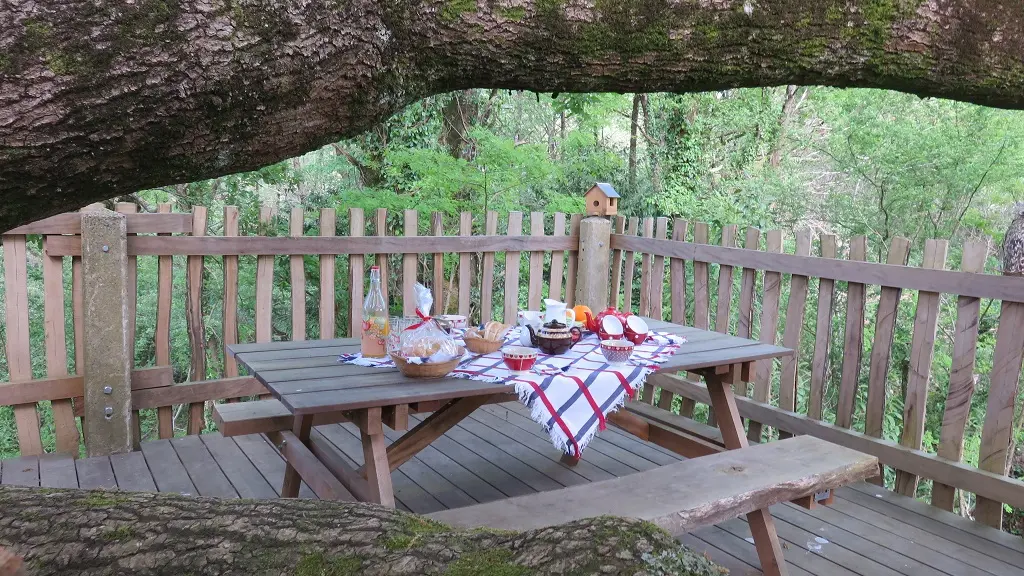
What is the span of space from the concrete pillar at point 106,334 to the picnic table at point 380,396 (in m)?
1.08

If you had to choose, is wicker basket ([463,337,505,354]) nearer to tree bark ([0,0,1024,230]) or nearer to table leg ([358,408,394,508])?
table leg ([358,408,394,508])

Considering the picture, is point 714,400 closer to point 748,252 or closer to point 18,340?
point 748,252

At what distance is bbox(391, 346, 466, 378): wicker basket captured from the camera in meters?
2.56

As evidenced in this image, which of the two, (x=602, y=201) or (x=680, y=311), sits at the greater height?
(x=602, y=201)

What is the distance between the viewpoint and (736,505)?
7.63 ft

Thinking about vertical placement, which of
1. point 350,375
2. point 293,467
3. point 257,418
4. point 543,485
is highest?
point 350,375

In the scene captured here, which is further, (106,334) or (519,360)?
(106,334)

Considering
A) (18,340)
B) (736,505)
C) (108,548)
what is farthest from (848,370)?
(18,340)

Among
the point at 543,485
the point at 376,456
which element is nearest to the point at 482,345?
the point at 376,456

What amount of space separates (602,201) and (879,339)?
82.6 inches

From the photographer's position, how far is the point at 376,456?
255 cm

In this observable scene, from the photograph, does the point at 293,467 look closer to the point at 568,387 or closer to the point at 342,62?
the point at 568,387

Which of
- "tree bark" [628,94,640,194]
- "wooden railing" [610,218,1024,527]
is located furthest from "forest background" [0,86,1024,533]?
"wooden railing" [610,218,1024,527]

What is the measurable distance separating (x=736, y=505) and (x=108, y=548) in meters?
1.86
